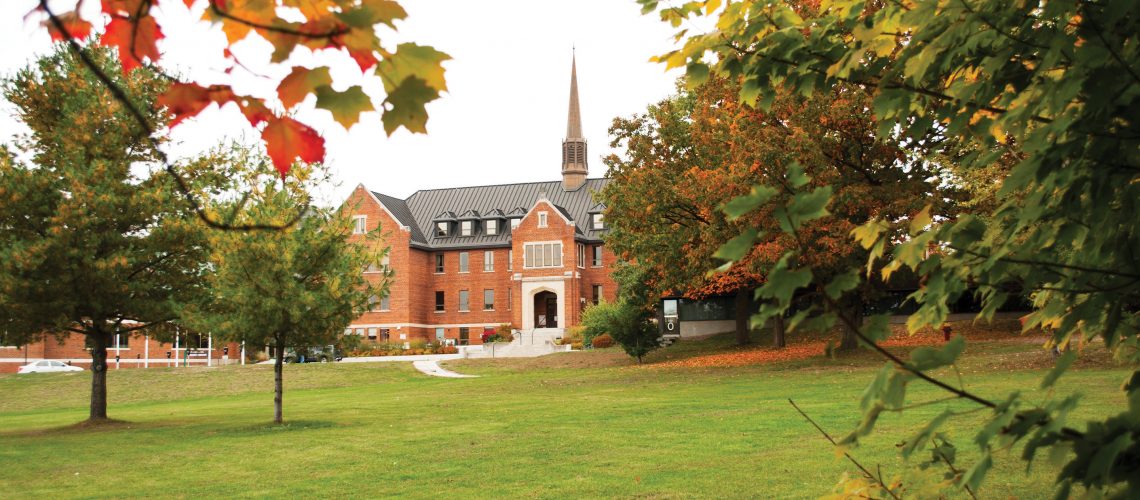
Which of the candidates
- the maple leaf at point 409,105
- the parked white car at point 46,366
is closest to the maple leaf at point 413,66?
the maple leaf at point 409,105

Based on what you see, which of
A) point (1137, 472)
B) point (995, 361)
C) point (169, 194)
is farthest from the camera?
point (995, 361)

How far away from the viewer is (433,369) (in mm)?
42594

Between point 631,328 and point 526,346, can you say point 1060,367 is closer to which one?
point 631,328

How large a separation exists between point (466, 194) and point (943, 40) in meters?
65.0

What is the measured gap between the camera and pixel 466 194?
6719cm

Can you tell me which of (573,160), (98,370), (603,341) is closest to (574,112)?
(573,160)

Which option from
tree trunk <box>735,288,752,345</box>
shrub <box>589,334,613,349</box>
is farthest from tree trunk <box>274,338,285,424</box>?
shrub <box>589,334,613,349</box>

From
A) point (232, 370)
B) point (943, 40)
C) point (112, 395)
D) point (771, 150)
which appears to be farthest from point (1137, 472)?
point (232, 370)

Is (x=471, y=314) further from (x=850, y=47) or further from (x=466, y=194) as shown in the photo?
(x=850, y=47)

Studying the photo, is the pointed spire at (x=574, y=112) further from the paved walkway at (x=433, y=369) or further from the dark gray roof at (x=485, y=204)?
the paved walkway at (x=433, y=369)

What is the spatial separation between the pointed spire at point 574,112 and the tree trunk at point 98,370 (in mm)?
47288

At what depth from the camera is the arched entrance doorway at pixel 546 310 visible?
209ft

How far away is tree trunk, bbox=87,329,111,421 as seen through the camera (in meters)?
21.4

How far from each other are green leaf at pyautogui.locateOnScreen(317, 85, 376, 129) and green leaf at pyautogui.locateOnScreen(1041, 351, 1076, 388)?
1730mm
